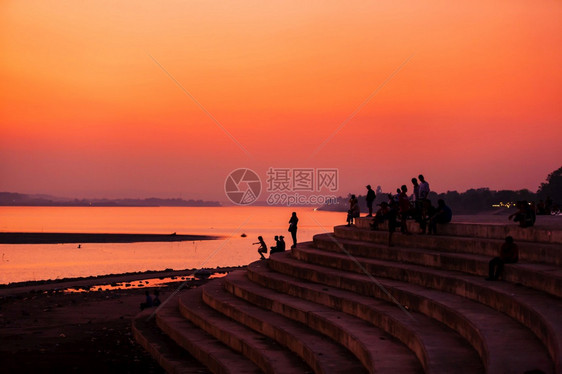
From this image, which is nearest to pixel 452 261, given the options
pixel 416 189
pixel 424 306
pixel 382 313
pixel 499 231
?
pixel 499 231

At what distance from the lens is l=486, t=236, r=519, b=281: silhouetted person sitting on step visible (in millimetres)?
13172

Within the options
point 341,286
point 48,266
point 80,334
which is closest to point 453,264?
point 341,286

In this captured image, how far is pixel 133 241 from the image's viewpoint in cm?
10762

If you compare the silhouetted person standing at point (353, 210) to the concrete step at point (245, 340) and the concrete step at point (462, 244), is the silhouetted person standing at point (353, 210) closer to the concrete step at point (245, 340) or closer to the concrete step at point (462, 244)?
the concrete step at point (462, 244)

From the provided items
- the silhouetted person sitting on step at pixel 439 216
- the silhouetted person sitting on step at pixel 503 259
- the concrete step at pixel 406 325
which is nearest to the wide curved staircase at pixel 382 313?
the concrete step at pixel 406 325

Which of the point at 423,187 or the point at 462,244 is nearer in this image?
the point at 462,244

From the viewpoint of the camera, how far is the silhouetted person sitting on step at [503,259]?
43.2 ft

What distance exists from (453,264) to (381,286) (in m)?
1.52

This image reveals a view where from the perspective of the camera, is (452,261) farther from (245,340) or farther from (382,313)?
(245,340)

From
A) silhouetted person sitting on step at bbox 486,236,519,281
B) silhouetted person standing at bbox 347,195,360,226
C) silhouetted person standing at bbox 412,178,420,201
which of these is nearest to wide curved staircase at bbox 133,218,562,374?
A: silhouetted person sitting on step at bbox 486,236,519,281

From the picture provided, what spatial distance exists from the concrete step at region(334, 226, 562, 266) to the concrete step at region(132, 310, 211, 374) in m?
6.07

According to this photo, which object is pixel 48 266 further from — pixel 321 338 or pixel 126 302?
pixel 321 338

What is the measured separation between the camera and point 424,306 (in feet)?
42.2

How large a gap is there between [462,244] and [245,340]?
525cm
